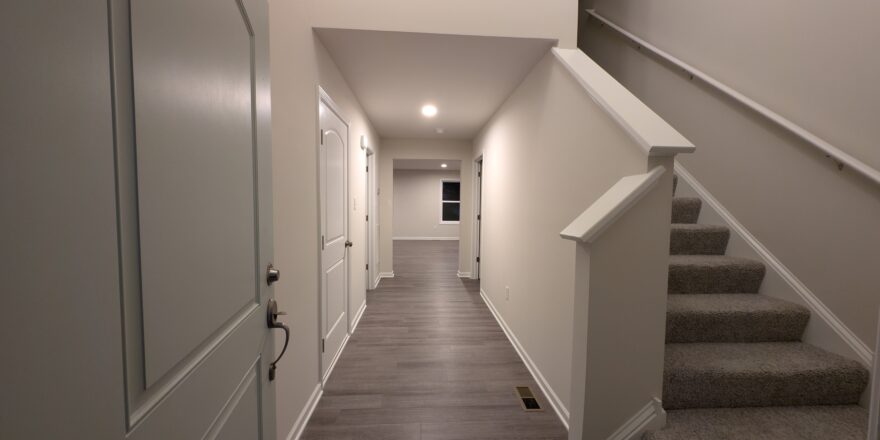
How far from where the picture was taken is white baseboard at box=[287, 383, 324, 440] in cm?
180

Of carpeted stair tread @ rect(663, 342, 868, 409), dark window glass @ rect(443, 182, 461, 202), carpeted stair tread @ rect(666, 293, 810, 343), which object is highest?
dark window glass @ rect(443, 182, 461, 202)

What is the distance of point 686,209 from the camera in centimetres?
244

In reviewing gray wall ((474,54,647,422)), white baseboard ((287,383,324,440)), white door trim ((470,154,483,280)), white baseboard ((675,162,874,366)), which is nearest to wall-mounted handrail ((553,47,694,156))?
gray wall ((474,54,647,422))

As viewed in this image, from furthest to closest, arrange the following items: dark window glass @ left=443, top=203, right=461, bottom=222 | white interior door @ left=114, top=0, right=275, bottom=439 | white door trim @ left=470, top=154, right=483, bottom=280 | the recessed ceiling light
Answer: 1. dark window glass @ left=443, top=203, right=461, bottom=222
2. white door trim @ left=470, top=154, right=483, bottom=280
3. the recessed ceiling light
4. white interior door @ left=114, top=0, right=275, bottom=439

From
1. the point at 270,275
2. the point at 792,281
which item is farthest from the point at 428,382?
the point at 792,281

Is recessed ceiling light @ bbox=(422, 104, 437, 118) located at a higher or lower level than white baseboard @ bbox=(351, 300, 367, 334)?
higher

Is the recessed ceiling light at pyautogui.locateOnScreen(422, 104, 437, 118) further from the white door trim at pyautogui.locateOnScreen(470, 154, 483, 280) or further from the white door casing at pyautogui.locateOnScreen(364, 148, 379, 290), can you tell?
the white door trim at pyautogui.locateOnScreen(470, 154, 483, 280)

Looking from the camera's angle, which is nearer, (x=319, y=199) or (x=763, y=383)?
(x=763, y=383)

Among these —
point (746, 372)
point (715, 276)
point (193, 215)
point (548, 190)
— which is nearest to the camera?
point (193, 215)

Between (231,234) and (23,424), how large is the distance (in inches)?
19.6

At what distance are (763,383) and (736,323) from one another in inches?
12.8

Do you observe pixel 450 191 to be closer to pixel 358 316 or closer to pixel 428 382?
pixel 358 316

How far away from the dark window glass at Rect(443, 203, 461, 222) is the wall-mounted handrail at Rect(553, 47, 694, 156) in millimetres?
9258

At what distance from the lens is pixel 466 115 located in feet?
13.5
